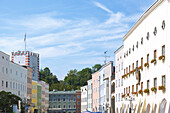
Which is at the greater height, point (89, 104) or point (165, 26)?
point (165, 26)

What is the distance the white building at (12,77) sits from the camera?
276 ft

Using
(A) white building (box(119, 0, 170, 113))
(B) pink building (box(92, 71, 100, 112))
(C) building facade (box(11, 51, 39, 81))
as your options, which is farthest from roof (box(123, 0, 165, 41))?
(C) building facade (box(11, 51, 39, 81))

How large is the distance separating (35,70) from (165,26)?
13942cm

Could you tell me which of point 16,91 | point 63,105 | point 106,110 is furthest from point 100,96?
point 63,105

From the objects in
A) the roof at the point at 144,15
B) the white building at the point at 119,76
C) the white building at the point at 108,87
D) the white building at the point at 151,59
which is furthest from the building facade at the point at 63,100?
the white building at the point at 151,59

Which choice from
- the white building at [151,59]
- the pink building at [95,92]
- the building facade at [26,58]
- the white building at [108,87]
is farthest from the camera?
the building facade at [26,58]

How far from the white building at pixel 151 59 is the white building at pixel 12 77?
3223 cm

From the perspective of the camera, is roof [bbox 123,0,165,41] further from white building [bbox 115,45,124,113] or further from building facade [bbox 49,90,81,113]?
building facade [bbox 49,90,81,113]

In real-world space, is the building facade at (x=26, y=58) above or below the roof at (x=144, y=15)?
above

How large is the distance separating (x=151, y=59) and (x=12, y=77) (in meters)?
52.8

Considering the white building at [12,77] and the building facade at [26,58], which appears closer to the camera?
the white building at [12,77]

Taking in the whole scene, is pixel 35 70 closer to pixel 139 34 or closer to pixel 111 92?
pixel 111 92

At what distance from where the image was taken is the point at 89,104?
448 feet

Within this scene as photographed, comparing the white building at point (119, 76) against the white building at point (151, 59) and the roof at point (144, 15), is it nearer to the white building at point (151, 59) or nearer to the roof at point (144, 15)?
the roof at point (144, 15)
